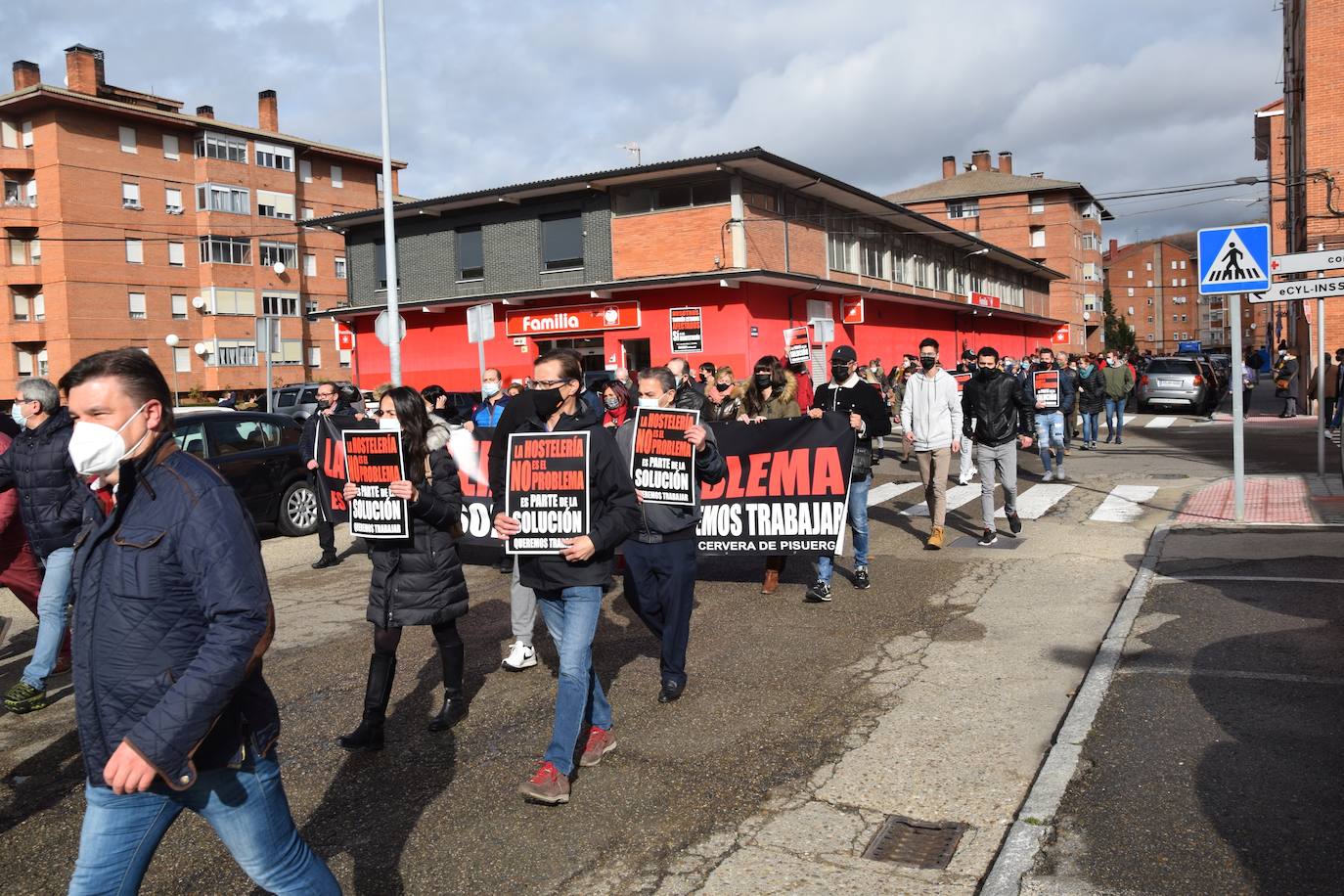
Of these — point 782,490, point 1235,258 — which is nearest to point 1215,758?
point 782,490

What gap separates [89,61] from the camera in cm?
5716

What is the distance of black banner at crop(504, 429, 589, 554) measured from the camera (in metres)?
4.67

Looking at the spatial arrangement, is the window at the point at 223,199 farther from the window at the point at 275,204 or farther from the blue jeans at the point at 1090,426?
the blue jeans at the point at 1090,426

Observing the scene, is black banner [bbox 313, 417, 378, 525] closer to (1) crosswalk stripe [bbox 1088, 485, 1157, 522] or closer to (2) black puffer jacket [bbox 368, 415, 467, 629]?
(2) black puffer jacket [bbox 368, 415, 467, 629]

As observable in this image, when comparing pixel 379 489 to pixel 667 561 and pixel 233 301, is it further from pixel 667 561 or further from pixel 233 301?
pixel 233 301

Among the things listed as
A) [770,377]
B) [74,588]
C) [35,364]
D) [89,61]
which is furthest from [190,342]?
[74,588]

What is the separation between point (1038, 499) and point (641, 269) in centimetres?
1919

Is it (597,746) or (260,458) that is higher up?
(260,458)

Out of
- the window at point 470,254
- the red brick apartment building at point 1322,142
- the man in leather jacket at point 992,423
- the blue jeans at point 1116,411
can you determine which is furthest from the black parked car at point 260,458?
the red brick apartment building at point 1322,142

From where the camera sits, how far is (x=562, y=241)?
32125 mm

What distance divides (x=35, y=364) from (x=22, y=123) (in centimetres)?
1209

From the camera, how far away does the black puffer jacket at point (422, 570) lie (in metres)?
5.38

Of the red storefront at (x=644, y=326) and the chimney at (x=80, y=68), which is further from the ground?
the chimney at (x=80, y=68)

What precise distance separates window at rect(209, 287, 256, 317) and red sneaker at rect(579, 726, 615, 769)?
57188 millimetres
